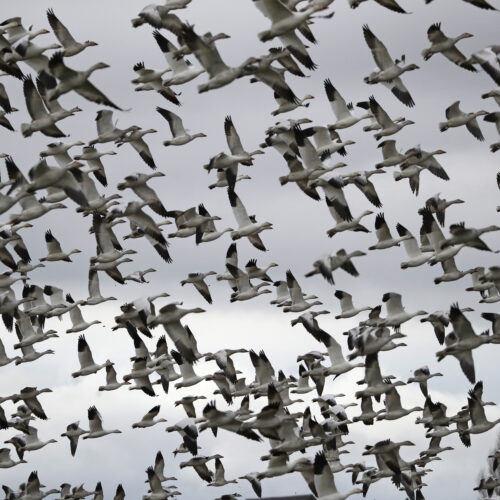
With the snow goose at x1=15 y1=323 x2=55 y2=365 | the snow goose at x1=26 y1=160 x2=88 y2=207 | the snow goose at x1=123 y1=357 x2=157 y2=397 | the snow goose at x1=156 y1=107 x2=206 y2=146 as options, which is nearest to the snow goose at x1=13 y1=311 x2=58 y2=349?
the snow goose at x1=15 y1=323 x2=55 y2=365

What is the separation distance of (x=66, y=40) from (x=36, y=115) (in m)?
1.59

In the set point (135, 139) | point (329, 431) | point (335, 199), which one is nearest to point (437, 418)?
point (329, 431)

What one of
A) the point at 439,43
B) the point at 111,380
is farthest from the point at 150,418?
the point at 439,43

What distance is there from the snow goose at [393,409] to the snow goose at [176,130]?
21.7 ft

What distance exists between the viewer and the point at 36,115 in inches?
1352

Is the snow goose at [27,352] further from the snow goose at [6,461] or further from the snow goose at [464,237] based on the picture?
the snow goose at [464,237]

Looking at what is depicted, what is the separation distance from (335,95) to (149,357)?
23.4ft

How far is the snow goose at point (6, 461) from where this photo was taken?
1614 inches

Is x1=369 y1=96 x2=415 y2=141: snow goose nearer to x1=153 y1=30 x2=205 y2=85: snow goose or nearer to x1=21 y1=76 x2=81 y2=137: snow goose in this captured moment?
x1=153 y1=30 x2=205 y2=85: snow goose

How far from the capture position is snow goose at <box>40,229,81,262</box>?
129 ft

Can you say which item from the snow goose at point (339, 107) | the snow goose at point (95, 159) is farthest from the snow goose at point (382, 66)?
the snow goose at point (95, 159)

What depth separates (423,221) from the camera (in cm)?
3697

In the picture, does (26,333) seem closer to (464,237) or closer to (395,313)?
(395,313)

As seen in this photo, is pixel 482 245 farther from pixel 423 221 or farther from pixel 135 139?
pixel 135 139
